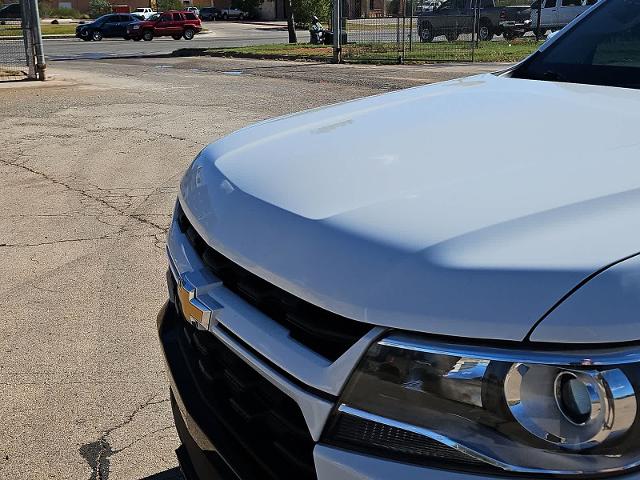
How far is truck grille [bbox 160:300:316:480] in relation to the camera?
152 cm

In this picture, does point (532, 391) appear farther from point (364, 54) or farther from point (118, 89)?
point (364, 54)

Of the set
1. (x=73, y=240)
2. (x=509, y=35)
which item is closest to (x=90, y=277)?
(x=73, y=240)

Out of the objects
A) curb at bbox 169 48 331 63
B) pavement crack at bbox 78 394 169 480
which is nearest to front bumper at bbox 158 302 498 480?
pavement crack at bbox 78 394 169 480

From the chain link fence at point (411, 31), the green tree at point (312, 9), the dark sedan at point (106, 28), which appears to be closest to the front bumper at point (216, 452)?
the chain link fence at point (411, 31)

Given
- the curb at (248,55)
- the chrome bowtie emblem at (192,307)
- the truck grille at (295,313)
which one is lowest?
the curb at (248,55)

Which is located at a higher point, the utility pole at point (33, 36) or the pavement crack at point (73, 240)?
the utility pole at point (33, 36)

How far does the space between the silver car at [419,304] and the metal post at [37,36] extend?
18.0m

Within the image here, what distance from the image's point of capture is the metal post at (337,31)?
946 inches

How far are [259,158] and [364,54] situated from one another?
24.7 metres

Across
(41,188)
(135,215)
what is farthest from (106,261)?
(41,188)

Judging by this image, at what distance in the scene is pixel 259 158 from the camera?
7.10 feet

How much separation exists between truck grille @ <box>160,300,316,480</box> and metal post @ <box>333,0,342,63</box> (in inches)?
918

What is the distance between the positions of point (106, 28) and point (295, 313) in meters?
51.0

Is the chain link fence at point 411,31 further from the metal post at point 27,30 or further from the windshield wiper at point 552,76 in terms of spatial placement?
the windshield wiper at point 552,76
